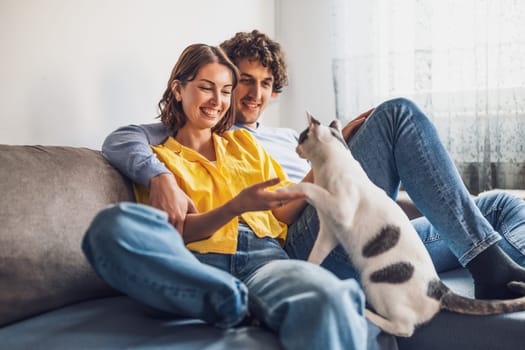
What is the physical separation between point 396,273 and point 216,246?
41cm

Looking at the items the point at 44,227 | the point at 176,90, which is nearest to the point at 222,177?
the point at 176,90

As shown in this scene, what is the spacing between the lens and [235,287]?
0.94m

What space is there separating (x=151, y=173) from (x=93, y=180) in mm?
138

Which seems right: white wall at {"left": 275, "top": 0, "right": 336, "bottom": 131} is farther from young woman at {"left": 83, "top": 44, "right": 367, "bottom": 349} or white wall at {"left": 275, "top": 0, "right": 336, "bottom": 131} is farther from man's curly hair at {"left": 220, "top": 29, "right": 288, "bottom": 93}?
young woman at {"left": 83, "top": 44, "right": 367, "bottom": 349}

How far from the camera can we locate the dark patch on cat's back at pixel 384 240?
109 cm

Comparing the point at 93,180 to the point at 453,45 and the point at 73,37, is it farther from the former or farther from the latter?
the point at 453,45

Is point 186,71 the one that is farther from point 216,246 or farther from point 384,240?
point 384,240

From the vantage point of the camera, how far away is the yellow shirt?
1284 mm

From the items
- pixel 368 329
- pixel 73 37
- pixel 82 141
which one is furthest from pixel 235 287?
pixel 73 37

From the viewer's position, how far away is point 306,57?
113 inches

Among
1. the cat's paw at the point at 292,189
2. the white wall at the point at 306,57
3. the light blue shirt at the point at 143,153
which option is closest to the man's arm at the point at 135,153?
the light blue shirt at the point at 143,153

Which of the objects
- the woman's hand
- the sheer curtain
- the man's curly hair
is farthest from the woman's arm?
the sheer curtain

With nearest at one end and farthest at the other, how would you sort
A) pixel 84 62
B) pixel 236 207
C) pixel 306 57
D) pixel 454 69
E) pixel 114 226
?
pixel 114 226, pixel 236 207, pixel 84 62, pixel 454 69, pixel 306 57

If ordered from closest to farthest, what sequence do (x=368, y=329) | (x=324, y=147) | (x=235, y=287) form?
(x=235, y=287)
(x=368, y=329)
(x=324, y=147)
